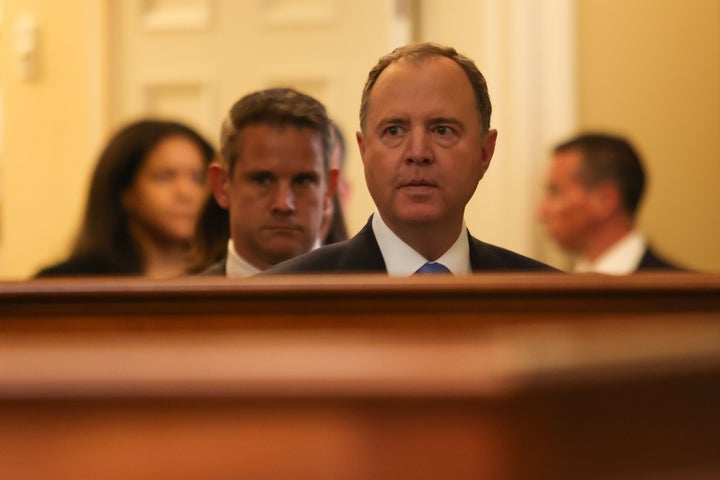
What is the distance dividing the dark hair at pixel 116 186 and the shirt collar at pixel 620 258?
24 cm

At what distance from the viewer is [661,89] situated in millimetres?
680

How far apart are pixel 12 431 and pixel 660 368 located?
219 mm

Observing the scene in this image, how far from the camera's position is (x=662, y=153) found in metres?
0.68

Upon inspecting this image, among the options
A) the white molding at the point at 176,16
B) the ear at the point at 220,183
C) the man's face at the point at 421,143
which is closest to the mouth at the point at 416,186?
the man's face at the point at 421,143

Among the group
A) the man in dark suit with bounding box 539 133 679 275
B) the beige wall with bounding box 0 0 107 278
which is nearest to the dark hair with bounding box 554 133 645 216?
the man in dark suit with bounding box 539 133 679 275

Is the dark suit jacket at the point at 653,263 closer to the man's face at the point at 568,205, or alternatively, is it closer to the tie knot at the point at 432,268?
the man's face at the point at 568,205

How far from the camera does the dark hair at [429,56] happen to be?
0.44m

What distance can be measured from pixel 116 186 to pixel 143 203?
2 cm

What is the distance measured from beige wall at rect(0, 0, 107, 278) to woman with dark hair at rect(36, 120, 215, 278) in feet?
0.08

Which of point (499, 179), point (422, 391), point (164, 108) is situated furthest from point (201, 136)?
point (422, 391)

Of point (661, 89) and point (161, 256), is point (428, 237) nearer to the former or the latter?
point (161, 256)

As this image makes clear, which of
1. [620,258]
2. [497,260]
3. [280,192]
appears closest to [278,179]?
[280,192]

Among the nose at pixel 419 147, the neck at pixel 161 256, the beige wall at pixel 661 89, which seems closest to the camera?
the nose at pixel 419 147

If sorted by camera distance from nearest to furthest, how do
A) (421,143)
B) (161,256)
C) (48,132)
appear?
1. (421,143)
2. (161,256)
3. (48,132)
